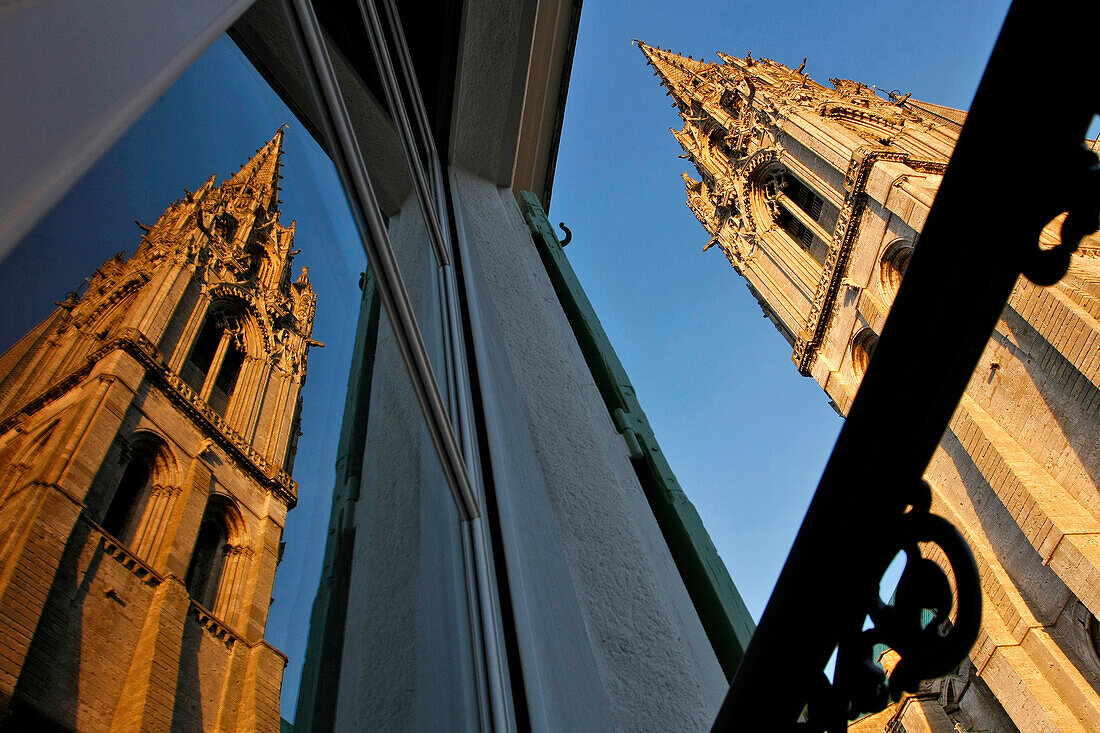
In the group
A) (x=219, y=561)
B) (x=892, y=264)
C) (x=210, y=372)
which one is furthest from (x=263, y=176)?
(x=892, y=264)

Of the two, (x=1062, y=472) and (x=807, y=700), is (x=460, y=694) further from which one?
(x=1062, y=472)

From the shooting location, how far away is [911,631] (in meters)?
0.73

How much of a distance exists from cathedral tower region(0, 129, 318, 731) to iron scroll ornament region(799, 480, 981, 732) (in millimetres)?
622

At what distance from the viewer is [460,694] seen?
0.94 m

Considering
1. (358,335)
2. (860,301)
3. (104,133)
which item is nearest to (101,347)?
(358,335)

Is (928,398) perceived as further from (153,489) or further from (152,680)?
(153,489)

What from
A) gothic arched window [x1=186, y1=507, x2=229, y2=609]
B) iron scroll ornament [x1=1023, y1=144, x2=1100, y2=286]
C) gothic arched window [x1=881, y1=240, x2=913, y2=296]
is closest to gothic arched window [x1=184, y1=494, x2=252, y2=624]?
gothic arched window [x1=186, y1=507, x2=229, y2=609]

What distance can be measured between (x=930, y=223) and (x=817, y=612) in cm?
39

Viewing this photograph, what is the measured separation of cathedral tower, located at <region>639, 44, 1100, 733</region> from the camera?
480 inches

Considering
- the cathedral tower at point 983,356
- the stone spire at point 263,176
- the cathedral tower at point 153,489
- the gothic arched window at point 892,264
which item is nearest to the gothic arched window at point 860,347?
the cathedral tower at point 983,356

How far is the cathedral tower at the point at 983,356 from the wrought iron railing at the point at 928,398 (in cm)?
403

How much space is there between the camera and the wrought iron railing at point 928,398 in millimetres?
601

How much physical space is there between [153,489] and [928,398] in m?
1.67

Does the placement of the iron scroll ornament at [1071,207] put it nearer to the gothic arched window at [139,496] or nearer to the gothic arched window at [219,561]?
the gothic arched window at [219,561]
